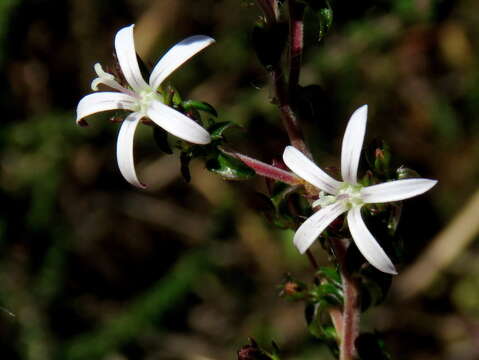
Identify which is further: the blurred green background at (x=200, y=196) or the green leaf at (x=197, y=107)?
the blurred green background at (x=200, y=196)

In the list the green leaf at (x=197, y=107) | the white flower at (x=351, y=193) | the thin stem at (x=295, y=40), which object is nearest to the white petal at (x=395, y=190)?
the white flower at (x=351, y=193)

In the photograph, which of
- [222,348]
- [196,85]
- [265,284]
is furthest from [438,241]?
[196,85]

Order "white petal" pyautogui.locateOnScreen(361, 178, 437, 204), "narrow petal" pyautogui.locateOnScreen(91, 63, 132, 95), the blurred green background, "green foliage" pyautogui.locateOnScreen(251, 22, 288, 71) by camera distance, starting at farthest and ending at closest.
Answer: the blurred green background < "narrow petal" pyautogui.locateOnScreen(91, 63, 132, 95) < "green foliage" pyautogui.locateOnScreen(251, 22, 288, 71) < "white petal" pyautogui.locateOnScreen(361, 178, 437, 204)

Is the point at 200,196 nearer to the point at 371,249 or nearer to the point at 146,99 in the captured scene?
the point at 146,99

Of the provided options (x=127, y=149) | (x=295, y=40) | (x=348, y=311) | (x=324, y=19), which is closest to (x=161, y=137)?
(x=127, y=149)

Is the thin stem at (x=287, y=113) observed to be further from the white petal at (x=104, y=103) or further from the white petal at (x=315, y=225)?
the white petal at (x=104, y=103)

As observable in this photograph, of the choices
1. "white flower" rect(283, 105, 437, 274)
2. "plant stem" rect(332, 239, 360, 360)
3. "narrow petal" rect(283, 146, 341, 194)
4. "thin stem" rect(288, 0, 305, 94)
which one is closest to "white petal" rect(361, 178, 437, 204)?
"white flower" rect(283, 105, 437, 274)

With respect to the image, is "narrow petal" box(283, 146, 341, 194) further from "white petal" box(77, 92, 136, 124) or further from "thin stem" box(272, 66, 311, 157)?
"white petal" box(77, 92, 136, 124)
